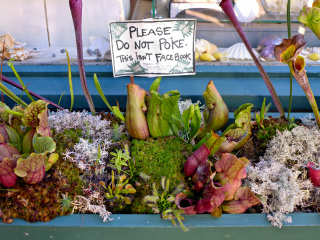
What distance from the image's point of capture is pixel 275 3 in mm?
1479

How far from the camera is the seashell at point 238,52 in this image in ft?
4.53

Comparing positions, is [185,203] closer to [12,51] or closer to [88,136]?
[88,136]

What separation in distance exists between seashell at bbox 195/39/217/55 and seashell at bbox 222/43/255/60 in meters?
0.09

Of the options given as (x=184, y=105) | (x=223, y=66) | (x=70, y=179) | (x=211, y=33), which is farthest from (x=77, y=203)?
(x=211, y=33)

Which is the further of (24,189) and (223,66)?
(223,66)

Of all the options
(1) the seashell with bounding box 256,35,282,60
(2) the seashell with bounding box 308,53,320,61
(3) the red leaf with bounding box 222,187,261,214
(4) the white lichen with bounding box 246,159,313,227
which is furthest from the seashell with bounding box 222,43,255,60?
(3) the red leaf with bounding box 222,187,261,214

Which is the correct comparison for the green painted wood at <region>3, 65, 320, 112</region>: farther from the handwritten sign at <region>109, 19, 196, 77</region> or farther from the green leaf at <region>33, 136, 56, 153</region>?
the green leaf at <region>33, 136, 56, 153</region>

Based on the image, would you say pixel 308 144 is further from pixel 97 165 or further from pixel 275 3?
pixel 275 3

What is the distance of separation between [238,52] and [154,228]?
1.09 metres

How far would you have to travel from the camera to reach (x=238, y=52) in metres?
1.40

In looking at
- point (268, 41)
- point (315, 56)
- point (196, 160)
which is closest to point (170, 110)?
point (196, 160)

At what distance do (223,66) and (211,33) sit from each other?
0.87 ft

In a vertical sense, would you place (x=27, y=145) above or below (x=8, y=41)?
below

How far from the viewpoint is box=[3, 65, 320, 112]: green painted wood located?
1.11m
